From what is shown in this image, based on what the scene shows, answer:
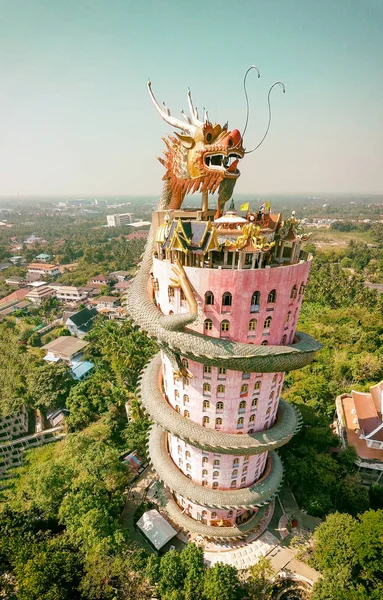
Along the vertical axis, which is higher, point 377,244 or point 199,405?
point 199,405

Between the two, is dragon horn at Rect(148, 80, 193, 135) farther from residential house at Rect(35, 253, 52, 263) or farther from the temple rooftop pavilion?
residential house at Rect(35, 253, 52, 263)

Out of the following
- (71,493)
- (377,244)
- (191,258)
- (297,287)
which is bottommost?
(377,244)

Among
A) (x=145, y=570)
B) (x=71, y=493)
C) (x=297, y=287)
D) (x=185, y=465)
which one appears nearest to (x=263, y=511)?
(x=185, y=465)

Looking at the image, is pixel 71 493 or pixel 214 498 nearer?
pixel 214 498

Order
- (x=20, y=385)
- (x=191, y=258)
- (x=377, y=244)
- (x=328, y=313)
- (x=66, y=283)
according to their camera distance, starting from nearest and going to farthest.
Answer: (x=191, y=258), (x=20, y=385), (x=328, y=313), (x=66, y=283), (x=377, y=244)

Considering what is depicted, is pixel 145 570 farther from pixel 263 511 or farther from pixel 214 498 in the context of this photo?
pixel 263 511

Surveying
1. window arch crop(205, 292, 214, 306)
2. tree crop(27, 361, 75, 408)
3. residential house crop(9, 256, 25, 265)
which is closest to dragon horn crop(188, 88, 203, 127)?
window arch crop(205, 292, 214, 306)

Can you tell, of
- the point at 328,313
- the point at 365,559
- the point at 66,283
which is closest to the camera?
the point at 365,559
